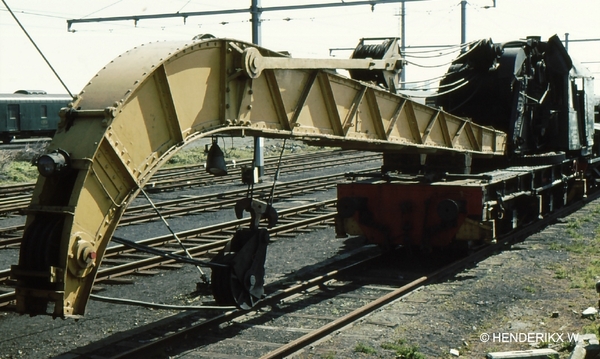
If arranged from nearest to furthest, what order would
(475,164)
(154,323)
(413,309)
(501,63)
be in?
(154,323)
(413,309)
(501,63)
(475,164)

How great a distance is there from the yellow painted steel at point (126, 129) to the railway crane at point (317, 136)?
0.04ft

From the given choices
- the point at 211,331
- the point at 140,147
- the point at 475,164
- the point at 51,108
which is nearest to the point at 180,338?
the point at 211,331

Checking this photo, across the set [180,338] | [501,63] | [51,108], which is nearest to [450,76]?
[501,63]

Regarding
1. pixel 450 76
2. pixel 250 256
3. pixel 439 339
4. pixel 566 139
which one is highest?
pixel 450 76

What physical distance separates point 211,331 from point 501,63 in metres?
7.69

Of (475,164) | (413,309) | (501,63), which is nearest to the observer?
(413,309)

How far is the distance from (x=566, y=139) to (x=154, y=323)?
10132 mm

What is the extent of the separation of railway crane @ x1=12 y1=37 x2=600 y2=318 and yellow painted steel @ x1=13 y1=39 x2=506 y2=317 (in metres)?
0.01

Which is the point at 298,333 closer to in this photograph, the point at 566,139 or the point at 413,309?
the point at 413,309

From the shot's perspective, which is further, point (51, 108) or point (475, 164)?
point (51, 108)

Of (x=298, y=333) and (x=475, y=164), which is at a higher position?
(x=475, y=164)

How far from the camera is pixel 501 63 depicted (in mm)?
A: 13219

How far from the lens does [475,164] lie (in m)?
14.1

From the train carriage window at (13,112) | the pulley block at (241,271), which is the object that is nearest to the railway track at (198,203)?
the pulley block at (241,271)
